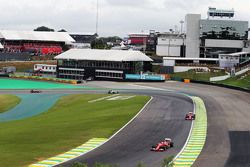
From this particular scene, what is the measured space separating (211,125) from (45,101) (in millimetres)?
49419

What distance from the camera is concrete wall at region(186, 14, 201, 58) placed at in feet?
625

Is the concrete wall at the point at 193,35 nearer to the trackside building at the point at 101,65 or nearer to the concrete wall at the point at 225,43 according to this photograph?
the concrete wall at the point at 225,43

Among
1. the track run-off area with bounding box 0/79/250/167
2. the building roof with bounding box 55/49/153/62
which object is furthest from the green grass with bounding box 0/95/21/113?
the building roof with bounding box 55/49/153/62

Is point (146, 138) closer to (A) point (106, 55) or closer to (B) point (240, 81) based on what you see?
(B) point (240, 81)

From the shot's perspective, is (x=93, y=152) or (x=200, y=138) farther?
(x=200, y=138)

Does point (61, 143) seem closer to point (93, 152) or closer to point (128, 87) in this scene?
point (93, 152)

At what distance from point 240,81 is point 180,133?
7746cm

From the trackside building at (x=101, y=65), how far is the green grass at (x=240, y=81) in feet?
93.4

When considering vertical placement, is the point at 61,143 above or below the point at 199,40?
below

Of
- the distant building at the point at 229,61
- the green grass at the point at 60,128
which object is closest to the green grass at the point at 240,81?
the distant building at the point at 229,61

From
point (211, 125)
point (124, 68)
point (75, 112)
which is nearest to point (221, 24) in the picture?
point (124, 68)

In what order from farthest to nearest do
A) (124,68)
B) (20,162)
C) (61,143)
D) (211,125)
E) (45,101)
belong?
(124,68), (45,101), (211,125), (61,143), (20,162)

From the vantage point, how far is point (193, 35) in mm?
190875

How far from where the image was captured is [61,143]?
52781 millimetres
